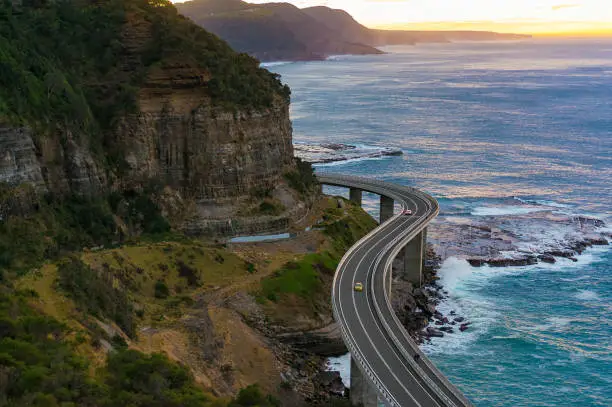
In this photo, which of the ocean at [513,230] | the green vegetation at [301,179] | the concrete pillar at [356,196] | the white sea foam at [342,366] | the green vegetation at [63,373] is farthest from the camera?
the concrete pillar at [356,196]

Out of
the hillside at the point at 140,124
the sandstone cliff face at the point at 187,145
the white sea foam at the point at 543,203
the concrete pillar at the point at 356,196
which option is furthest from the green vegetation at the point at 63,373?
the white sea foam at the point at 543,203

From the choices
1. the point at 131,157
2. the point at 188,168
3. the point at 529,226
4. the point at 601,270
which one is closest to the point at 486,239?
the point at 529,226

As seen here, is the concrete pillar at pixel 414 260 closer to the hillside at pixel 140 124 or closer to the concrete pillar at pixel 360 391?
the hillside at pixel 140 124

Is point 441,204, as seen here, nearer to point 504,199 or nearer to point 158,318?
point 504,199

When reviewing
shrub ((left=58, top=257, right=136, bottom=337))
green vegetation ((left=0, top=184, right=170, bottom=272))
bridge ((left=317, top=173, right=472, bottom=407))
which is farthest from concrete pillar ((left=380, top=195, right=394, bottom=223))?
shrub ((left=58, top=257, right=136, bottom=337))

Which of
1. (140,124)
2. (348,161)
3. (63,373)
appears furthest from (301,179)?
(63,373)
